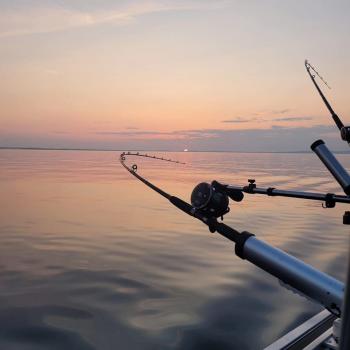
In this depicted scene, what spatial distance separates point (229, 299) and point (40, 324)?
3.46 meters

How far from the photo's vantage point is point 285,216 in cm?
1858

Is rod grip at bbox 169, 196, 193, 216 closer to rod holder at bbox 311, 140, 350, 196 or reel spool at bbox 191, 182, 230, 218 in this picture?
reel spool at bbox 191, 182, 230, 218

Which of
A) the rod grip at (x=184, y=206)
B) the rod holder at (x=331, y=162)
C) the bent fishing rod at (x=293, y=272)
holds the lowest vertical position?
the bent fishing rod at (x=293, y=272)

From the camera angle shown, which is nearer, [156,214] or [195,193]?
[195,193]

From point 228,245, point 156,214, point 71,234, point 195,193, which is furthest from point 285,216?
point 195,193

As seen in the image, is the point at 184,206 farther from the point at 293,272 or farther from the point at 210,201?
the point at 293,272

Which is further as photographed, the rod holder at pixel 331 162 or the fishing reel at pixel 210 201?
the rod holder at pixel 331 162

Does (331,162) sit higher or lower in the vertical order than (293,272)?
higher

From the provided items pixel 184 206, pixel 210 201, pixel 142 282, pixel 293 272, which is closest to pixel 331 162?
pixel 210 201

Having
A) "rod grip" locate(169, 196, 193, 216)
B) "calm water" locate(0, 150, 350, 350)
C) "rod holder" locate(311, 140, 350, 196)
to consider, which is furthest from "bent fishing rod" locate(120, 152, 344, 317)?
"calm water" locate(0, 150, 350, 350)

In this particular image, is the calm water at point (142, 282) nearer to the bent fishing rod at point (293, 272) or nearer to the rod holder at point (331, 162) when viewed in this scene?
the rod holder at point (331, 162)

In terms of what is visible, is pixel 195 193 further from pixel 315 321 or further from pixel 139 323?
pixel 139 323

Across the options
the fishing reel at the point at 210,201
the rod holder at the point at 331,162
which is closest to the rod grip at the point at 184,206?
the fishing reel at the point at 210,201

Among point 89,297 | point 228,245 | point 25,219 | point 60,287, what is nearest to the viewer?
point 89,297
